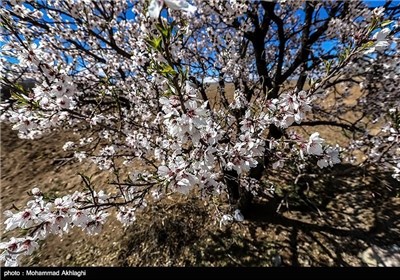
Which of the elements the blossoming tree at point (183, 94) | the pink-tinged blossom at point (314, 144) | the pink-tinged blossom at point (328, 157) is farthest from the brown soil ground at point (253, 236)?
the pink-tinged blossom at point (314, 144)

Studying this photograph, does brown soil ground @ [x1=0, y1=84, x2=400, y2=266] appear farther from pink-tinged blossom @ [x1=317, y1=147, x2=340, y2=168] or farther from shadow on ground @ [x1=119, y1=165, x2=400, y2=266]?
pink-tinged blossom @ [x1=317, y1=147, x2=340, y2=168]

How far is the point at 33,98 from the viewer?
2.52 meters

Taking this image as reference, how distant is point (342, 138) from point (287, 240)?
21.3 ft

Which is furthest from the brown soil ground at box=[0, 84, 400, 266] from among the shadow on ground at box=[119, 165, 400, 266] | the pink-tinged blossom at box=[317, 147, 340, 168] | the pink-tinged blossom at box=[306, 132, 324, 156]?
the pink-tinged blossom at box=[306, 132, 324, 156]

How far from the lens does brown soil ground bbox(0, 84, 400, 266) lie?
4.99 m

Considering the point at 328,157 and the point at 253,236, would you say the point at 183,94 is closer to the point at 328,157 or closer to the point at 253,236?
the point at 328,157

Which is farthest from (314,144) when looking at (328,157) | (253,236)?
(253,236)

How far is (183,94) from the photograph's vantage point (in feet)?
5.82

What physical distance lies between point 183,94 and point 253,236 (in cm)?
453

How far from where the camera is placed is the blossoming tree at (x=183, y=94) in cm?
216

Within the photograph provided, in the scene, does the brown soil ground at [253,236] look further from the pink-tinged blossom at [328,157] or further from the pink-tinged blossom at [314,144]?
the pink-tinged blossom at [314,144]

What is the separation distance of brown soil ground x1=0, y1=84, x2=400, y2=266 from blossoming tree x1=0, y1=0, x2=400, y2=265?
707 millimetres

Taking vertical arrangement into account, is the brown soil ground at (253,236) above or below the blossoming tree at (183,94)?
below

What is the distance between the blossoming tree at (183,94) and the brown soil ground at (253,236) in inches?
27.8
